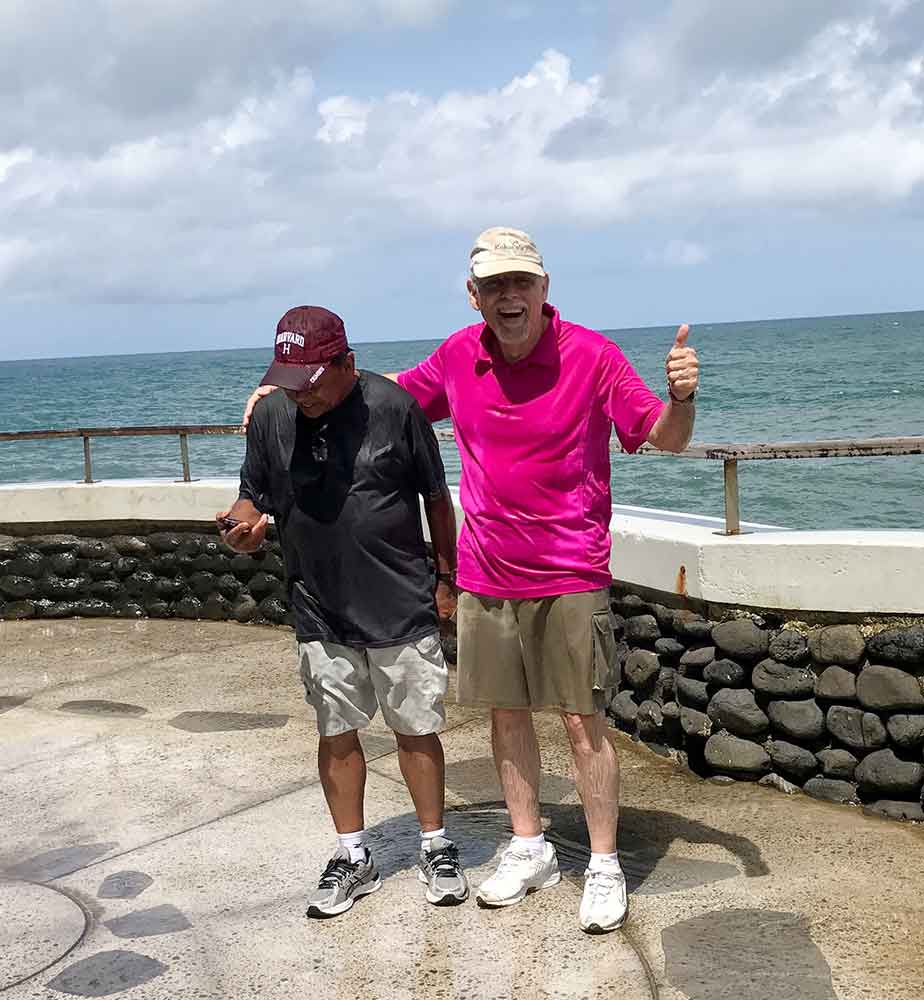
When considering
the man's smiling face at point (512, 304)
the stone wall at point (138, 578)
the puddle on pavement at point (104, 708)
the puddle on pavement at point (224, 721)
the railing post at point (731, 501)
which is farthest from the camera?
the stone wall at point (138, 578)

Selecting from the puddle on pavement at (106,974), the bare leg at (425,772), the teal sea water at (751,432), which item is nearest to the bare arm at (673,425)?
the bare leg at (425,772)

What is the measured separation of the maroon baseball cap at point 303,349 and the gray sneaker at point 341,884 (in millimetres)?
1436

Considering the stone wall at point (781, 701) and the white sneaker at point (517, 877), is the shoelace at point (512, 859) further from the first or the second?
the stone wall at point (781, 701)

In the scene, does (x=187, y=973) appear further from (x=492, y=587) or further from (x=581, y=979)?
(x=492, y=587)

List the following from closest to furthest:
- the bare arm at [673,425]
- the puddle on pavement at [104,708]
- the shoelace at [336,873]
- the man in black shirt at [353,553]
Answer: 1. the bare arm at [673,425]
2. the man in black shirt at [353,553]
3. the shoelace at [336,873]
4. the puddle on pavement at [104,708]

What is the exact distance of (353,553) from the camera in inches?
145

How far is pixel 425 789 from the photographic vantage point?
3873 millimetres

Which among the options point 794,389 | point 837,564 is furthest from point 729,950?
point 794,389

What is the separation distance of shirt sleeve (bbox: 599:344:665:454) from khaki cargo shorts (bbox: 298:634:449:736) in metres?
0.84

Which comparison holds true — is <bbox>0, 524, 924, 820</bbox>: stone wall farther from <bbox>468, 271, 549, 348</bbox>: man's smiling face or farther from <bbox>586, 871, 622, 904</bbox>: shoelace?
<bbox>468, 271, 549, 348</bbox>: man's smiling face

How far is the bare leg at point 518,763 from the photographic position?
3.86 meters

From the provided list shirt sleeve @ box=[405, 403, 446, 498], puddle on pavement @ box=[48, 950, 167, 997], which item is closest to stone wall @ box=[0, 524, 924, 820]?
shirt sleeve @ box=[405, 403, 446, 498]

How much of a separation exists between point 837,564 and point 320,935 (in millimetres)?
2360

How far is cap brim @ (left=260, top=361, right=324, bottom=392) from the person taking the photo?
138 inches
